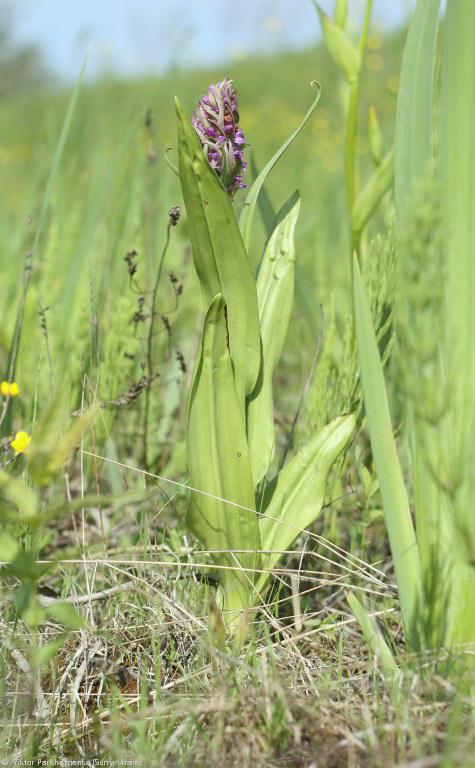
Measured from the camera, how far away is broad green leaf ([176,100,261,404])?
2.93 feet

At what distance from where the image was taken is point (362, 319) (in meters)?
0.89

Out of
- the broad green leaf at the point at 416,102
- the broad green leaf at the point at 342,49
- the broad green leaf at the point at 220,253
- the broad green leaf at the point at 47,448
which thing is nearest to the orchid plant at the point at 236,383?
the broad green leaf at the point at 220,253

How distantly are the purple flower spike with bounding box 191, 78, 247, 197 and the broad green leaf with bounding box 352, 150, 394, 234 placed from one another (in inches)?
13.7

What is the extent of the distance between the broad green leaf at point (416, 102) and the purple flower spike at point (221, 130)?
207 millimetres

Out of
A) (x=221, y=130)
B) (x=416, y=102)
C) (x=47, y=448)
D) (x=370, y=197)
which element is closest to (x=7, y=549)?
(x=47, y=448)

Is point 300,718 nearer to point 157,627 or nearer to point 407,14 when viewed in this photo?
point 157,627

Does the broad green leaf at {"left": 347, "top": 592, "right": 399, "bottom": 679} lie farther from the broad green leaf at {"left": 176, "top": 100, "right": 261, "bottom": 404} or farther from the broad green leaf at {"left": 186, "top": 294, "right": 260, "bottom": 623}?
the broad green leaf at {"left": 176, "top": 100, "right": 261, "bottom": 404}

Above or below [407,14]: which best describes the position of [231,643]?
below

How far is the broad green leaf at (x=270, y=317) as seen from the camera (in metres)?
1.03

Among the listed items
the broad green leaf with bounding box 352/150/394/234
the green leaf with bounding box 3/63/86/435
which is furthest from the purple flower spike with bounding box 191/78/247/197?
the green leaf with bounding box 3/63/86/435

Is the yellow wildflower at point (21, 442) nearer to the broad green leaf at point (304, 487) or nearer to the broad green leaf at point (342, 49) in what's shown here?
the broad green leaf at point (304, 487)

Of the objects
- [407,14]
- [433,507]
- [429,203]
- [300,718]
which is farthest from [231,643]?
[407,14]

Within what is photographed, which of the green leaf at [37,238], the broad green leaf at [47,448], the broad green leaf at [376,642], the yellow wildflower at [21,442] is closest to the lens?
the broad green leaf at [47,448]

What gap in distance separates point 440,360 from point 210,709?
18.0 inches
